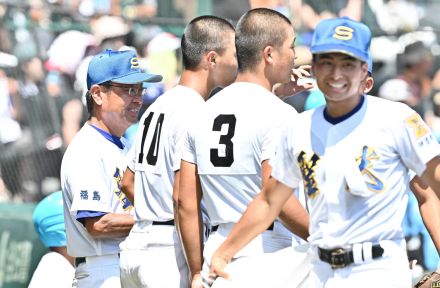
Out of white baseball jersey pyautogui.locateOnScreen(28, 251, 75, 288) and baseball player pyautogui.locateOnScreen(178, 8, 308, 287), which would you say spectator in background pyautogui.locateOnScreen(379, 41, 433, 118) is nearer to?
white baseball jersey pyautogui.locateOnScreen(28, 251, 75, 288)

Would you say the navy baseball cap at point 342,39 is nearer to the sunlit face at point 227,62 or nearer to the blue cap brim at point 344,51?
the blue cap brim at point 344,51

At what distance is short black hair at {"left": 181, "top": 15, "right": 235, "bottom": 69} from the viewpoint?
23.9 feet

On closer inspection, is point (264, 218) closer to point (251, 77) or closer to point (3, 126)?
point (251, 77)

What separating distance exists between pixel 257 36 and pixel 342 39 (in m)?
1.22

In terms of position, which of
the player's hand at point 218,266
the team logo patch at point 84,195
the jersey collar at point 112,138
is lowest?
the team logo patch at point 84,195

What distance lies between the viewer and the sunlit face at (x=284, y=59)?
6.65 m

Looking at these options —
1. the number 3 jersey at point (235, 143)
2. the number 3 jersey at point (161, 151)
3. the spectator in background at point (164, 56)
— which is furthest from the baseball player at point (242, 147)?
the spectator in background at point (164, 56)

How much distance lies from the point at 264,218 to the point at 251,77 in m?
1.12

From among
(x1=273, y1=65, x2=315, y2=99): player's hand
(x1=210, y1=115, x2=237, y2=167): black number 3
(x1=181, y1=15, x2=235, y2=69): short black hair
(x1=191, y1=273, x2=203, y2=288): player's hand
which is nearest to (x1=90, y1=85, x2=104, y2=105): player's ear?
(x1=181, y1=15, x2=235, y2=69): short black hair

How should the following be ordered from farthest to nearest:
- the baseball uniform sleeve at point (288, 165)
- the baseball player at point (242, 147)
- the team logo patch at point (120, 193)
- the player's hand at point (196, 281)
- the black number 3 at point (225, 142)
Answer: the team logo patch at point (120, 193)
the player's hand at point (196, 281)
the black number 3 at point (225, 142)
the baseball player at point (242, 147)
the baseball uniform sleeve at point (288, 165)

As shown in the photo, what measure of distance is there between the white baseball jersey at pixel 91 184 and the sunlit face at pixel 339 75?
7.69 feet

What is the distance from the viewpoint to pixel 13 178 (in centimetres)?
1073

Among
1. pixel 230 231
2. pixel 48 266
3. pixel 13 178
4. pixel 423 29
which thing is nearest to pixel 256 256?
pixel 230 231

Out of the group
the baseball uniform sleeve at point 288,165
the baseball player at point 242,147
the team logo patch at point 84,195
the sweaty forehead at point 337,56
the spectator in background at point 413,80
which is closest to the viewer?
the sweaty forehead at point 337,56
